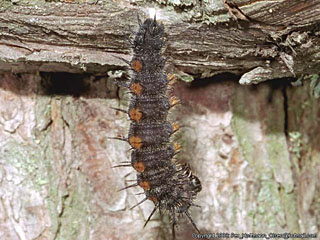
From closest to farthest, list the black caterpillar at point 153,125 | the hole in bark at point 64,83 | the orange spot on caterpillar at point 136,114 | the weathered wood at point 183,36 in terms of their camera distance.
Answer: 1. the weathered wood at point 183,36
2. the black caterpillar at point 153,125
3. the orange spot on caterpillar at point 136,114
4. the hole in bark at point 64,83

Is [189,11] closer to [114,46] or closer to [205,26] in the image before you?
[205,26]

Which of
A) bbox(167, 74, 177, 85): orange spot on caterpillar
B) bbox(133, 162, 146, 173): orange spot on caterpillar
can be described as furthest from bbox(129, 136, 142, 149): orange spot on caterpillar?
bbox(167, 74, 177, 85): orange spot on caterpillar

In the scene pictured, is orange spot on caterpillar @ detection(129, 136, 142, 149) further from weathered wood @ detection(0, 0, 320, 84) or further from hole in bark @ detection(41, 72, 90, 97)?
hole in bark @ detection(41, 72, 90, 97)

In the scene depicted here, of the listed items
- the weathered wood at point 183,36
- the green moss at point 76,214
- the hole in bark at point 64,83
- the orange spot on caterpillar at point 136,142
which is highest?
the weathered wood at point 183,36

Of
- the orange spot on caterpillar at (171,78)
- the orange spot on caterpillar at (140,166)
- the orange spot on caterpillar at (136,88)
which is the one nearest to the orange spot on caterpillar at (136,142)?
the orange spot on caterpillar at (140,166)

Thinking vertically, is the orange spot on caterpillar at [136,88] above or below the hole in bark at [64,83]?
below

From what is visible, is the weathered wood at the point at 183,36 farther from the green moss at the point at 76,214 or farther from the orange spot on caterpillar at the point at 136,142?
the green moss at the point at 76,214

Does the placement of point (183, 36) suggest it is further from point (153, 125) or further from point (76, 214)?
point (76, 214)
